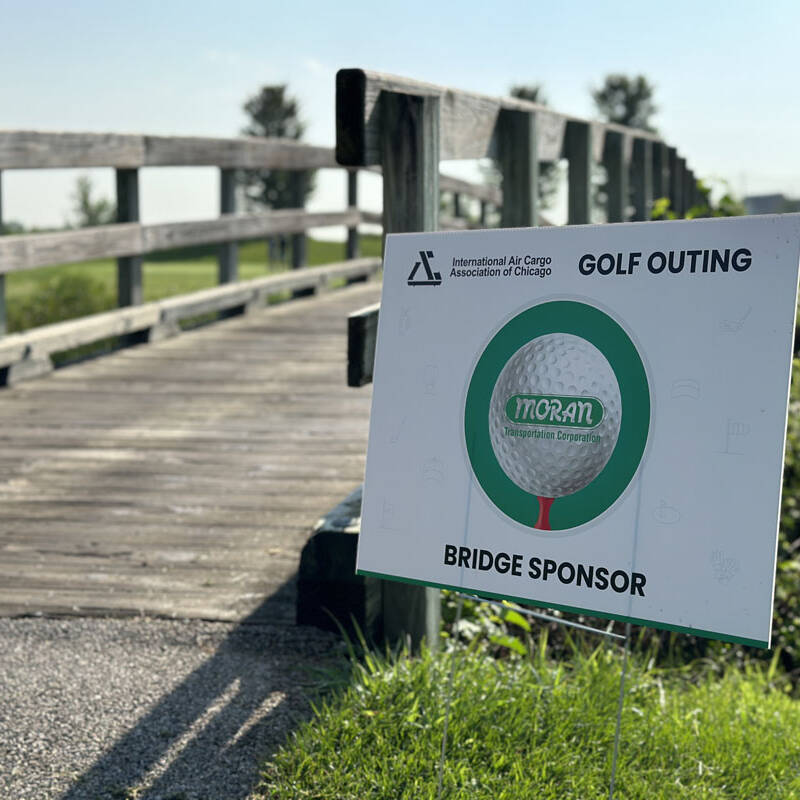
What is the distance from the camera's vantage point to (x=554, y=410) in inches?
88.4

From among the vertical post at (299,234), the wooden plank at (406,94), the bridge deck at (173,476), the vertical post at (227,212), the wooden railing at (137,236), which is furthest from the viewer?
the vertical post at (299,234)

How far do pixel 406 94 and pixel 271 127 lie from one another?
2239 inches

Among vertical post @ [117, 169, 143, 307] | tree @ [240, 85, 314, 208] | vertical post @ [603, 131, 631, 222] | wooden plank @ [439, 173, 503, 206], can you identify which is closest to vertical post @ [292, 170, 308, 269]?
wooden plank @ [439, 173, 503, 206]

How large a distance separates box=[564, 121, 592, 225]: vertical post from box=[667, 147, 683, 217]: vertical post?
592 centimetres

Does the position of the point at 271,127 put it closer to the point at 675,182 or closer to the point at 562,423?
the point at 675,182

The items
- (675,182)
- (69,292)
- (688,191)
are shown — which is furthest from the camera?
(69,292)

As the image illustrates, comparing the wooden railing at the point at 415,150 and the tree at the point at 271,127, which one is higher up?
the tree at the point at 271,127

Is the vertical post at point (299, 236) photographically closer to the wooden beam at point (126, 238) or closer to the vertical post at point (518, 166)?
the wooden beam at point (126, 238)

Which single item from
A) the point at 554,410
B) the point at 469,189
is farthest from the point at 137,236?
the point at 469,189

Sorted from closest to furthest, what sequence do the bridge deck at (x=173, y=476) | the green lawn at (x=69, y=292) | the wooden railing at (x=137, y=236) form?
the bridge deck at (x=173, y=476) < the wooden railing at (x=137, y=236) < the green lawn at (x=69, y=292)

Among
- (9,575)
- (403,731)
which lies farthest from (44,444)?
(403,731)

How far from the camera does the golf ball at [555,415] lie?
220 centimetres

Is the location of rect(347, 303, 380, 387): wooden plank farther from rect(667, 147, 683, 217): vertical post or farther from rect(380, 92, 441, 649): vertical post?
rect(667, 147, 683, 217): vertical post

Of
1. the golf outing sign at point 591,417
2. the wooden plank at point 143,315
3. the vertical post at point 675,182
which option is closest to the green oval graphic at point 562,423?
the golf outing sign at point 591,417
